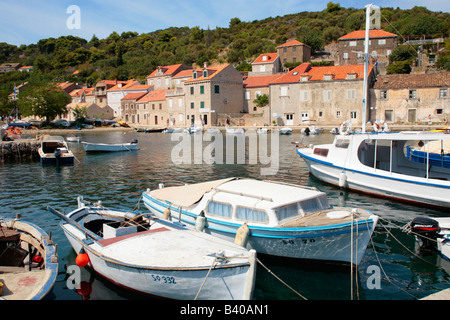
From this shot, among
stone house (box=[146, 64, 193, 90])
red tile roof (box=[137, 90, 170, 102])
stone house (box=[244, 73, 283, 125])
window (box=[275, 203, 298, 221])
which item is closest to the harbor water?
window (box=[275, 203, 298, 221])

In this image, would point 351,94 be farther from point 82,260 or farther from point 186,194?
point 82,260

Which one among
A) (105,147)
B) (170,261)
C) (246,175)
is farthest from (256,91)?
(170,261)

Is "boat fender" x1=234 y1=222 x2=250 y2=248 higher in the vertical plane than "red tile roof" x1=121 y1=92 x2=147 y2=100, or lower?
lower

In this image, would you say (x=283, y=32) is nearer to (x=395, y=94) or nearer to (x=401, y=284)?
(x=395, y=94)

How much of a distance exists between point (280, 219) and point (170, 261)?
394 centimetres

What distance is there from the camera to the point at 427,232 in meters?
12.1

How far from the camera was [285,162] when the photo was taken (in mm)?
33031

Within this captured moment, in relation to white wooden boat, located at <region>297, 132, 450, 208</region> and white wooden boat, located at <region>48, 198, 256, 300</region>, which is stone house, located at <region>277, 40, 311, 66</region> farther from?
white wooden boat, located at <region>48, 198, 256, 300</region>

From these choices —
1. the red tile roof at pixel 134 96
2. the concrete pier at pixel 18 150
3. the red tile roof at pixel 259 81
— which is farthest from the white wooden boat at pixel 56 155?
the red tile roof at pixel 134 96

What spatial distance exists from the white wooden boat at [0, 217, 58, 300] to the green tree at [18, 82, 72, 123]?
246 feet

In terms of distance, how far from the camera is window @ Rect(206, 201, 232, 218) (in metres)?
12.2

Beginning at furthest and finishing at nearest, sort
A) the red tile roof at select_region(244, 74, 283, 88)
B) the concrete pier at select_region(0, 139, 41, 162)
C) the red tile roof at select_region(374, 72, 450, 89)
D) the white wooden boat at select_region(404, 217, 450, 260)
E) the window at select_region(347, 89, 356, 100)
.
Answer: the red tile roof at select_region(244, 74, 283, 88), the window at select_region(347, 89, 356, 100), the red tile roof at select_region(374, 72, 450, 89), the concrete pier at select_region(0, 139, 41, 162), the white wooden boat at select_region(404, 217, 450, 260)
